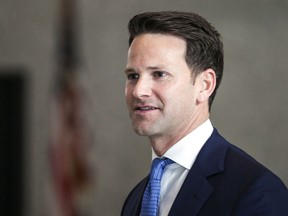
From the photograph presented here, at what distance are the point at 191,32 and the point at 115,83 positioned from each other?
3279mm

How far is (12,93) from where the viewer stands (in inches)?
205

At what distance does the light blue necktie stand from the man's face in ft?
0.31

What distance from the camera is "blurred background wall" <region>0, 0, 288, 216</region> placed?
5.08m

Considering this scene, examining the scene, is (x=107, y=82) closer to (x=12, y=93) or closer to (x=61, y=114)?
(x=61, y=114)

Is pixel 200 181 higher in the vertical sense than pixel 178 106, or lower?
lower

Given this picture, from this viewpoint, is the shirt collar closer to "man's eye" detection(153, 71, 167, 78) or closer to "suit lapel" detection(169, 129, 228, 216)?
"suit lapel" detection(169, 129, 228, 216)

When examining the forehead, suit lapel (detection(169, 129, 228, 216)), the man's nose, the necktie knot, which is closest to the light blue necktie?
the necktie knot

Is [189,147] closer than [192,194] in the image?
No

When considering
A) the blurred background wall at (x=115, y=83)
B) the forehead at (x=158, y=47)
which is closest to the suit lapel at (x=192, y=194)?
the forehead at (x=158, y=47)

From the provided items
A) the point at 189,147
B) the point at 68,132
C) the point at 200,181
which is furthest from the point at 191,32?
the point at 68,132

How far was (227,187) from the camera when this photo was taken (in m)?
1.75

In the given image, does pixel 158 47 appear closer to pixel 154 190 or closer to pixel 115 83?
pixel 154 190

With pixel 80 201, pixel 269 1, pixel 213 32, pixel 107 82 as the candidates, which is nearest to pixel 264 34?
pixel 269 1

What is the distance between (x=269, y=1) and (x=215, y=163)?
355 cm
